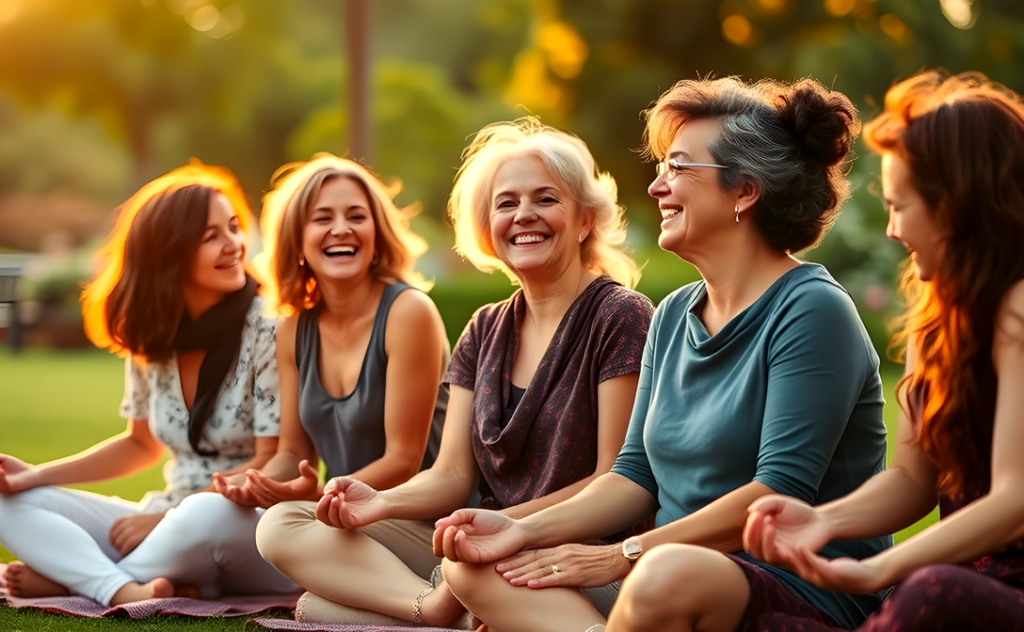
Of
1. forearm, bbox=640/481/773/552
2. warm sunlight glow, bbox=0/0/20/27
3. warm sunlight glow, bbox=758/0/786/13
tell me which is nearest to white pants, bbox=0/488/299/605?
forearm, bbox=640/481/773/552

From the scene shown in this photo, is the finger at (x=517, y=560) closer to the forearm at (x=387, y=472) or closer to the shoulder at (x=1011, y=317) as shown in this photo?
the forearm at (x=387, y=472)

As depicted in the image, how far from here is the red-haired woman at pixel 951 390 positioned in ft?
7.34

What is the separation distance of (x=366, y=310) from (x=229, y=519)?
3.11 ft

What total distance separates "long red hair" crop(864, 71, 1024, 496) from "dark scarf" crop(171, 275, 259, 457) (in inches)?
A: 112

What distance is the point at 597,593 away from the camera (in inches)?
125

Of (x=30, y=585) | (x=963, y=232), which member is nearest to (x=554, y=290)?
(x=963, y=232)

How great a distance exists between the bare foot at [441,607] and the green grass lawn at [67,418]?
0.69m

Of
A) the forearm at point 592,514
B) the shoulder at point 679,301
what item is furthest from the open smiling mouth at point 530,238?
the forearm at point 592,514

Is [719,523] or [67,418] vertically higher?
[719,523]

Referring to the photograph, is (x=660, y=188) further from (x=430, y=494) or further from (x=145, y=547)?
(x=145, y=547)

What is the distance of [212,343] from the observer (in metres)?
4.50

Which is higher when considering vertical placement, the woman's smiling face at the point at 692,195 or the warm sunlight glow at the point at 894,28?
the warm sunlight glow at the point at 894,28

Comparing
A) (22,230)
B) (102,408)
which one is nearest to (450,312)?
(102,408)

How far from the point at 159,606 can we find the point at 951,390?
2.77 metres
